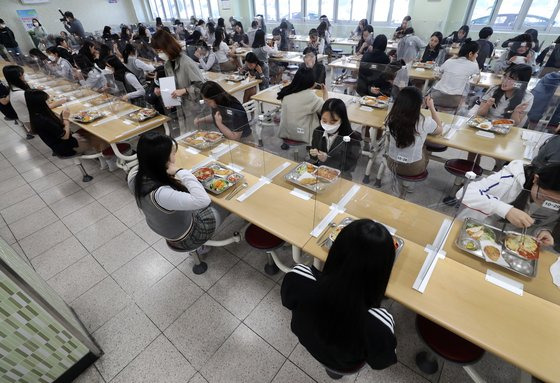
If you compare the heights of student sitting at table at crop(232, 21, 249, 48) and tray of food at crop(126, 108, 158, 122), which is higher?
student sitting at table at crop(232, 21, 249, 48)

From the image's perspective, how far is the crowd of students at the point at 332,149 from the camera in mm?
1157

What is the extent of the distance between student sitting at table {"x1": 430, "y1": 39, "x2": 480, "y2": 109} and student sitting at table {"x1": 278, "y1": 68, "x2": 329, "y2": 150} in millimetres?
2573

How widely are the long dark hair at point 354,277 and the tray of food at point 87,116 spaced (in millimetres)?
4021

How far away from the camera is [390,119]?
2.60 m

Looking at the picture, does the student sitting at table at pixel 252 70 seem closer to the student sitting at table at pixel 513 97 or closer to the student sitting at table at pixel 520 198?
the student sitting at table at pixel 513 97

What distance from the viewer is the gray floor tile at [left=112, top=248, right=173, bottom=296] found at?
2.55 m

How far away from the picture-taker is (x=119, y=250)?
291 centimetres

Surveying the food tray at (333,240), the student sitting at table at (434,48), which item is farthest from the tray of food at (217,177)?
the student sitting at table at (434,48)

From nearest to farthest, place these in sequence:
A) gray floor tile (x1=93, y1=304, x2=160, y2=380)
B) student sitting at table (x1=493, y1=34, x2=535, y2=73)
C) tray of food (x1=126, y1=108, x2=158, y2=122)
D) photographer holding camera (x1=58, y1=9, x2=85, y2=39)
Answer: gray floor tile (x1=93, y1=304, x2=160, y2=380)
tray of food (x1=126, y1=108, x2=158, y2=122)
student sitting at table (x1=493, y1=34, x2=535, y2=73)
photographer holding camera (x1=58, y1=9, x2=85, y2=39)

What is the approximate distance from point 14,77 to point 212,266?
4514 millimetres

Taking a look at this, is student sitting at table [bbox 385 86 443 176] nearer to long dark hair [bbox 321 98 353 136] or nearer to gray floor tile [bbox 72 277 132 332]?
long dark hair [bbox 321 98 353 136]

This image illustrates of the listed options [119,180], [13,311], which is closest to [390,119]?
[13,311]

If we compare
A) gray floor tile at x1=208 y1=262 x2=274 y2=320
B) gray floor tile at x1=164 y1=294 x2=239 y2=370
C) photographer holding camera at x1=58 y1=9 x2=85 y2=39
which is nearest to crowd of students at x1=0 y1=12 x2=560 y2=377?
gray floor tile at x1=208 y1=262 x2=274 y2=320

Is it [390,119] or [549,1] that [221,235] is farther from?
[549,1]
